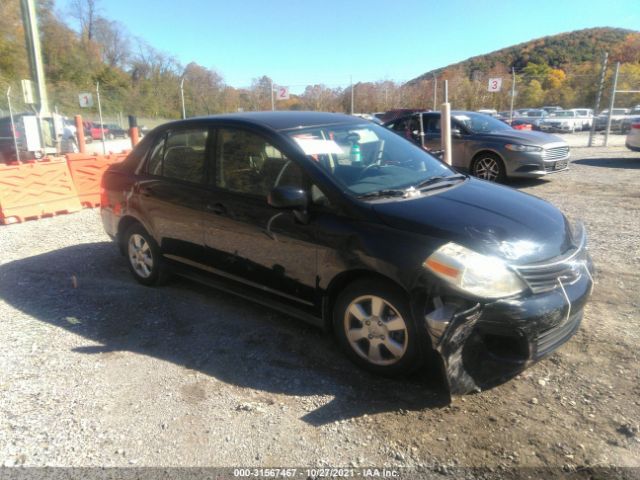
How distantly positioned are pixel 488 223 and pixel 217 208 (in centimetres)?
212

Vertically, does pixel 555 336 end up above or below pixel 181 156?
below

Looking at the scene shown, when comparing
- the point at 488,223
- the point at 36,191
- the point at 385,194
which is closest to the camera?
the point at 488,223

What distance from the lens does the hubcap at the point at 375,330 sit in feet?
9.89

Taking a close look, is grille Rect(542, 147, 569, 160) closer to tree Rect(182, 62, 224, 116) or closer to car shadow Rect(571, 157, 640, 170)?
car shadow Rect(571, 157, 640, 170)

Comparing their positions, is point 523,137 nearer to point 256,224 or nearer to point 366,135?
point 366,135

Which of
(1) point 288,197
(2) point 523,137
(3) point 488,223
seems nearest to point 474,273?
(3) point 488,223

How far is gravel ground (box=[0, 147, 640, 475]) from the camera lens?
2590 mm

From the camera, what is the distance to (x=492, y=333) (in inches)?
108

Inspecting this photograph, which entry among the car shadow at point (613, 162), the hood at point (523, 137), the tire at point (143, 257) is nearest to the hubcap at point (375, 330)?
the tire at point (143, 257)

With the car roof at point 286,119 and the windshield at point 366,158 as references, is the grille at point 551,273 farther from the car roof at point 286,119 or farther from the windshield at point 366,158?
the car roof at point 286,119

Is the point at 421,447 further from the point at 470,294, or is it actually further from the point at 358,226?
the point at 358,226

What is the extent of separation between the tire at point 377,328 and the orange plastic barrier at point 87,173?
726cm

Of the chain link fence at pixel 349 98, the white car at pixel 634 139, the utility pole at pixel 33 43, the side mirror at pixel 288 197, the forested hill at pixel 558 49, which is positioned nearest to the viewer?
the side mirror at pixel 288 197

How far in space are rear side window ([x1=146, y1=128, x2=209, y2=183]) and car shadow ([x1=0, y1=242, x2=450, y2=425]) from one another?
1189mm
